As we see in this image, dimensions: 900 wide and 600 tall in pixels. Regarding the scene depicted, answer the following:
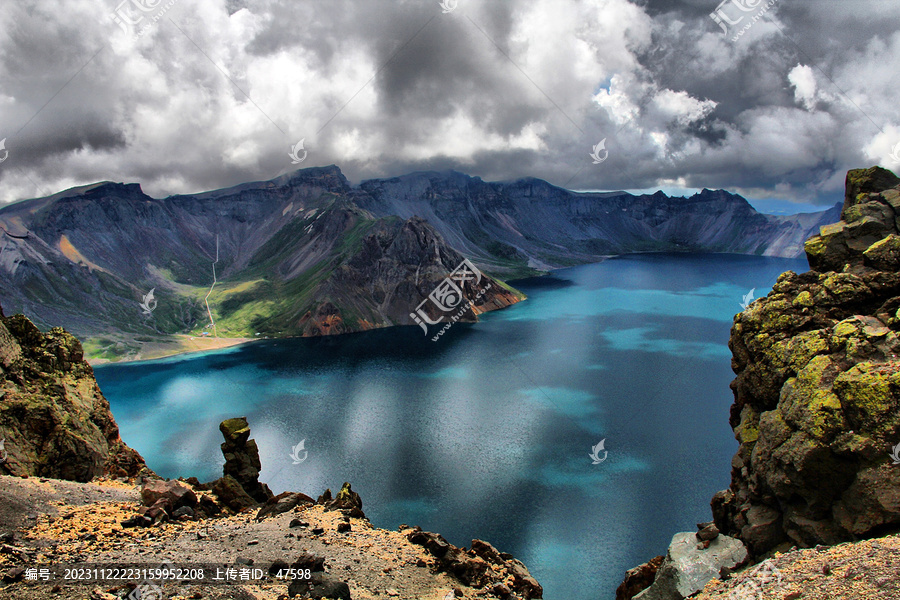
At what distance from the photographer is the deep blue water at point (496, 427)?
160 feet

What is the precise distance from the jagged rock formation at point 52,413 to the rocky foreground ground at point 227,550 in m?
4.67

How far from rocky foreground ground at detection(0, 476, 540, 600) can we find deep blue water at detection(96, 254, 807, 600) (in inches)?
722

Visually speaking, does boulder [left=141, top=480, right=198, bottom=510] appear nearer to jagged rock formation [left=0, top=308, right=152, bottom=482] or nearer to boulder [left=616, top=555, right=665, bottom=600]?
jagged rock formation [left=0, top=308, right=152, bottom=482]

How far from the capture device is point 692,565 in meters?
26.2

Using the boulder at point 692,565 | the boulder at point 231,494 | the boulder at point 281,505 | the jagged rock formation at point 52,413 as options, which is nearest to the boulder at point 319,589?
the boulder at point 281,505

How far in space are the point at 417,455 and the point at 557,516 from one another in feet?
70.4

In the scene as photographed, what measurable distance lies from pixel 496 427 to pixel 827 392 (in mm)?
54231

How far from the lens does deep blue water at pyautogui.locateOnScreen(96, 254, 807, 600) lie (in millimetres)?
48719

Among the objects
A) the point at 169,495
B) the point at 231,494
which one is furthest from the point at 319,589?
the point at 231,494

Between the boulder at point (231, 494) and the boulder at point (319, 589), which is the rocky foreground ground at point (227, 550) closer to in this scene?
the boulder at point (319, 589)

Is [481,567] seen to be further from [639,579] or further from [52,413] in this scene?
[52,413]

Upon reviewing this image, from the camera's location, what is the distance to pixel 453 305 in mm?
182375

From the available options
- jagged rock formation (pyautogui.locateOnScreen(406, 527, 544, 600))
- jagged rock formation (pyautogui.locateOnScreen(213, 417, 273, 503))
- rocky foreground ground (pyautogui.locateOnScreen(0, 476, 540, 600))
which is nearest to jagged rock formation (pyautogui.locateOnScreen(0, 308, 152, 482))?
rocky foreground ground (pyautogui.locateOnScreen(0, 476, 540, 600))

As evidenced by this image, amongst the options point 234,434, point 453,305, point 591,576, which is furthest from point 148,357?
point 591,576
